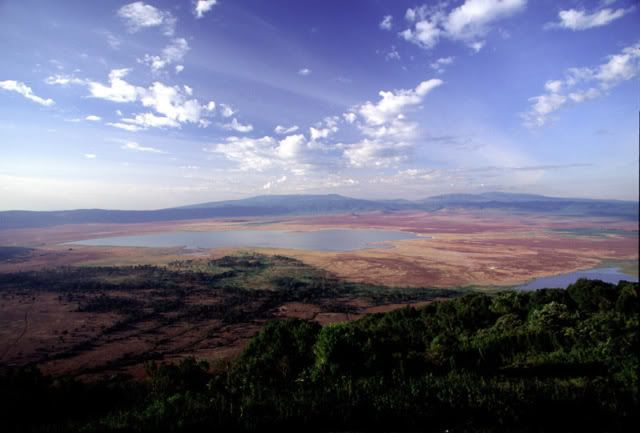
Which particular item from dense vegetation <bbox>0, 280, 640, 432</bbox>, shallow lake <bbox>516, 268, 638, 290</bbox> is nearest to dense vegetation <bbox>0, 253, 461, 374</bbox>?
shallow lake <bbox>516, 268, 638, 290</bbox>

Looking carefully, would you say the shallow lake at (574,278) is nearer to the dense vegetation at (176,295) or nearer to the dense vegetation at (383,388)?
the dense vegetation at (176,295)

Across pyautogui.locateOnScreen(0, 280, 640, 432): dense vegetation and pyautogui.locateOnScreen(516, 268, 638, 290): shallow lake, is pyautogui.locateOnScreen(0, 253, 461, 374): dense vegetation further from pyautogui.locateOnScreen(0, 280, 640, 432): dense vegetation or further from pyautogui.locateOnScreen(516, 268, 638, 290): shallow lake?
pyautogui.locateOnScreen(0, 280, 640, 432): dense vegetation

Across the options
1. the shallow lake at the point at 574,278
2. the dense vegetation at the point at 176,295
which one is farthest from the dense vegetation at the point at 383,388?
the shallow lake at the point at 574,278

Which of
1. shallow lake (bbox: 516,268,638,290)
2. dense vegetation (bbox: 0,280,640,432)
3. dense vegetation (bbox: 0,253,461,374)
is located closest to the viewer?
dense vegetation (bbox: 0,280,640,432)

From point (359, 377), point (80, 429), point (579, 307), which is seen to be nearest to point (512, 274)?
point (579, 307)

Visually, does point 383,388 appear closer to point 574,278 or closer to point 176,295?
point 176,295

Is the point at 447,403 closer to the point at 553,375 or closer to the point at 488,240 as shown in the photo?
the point at 553,375
